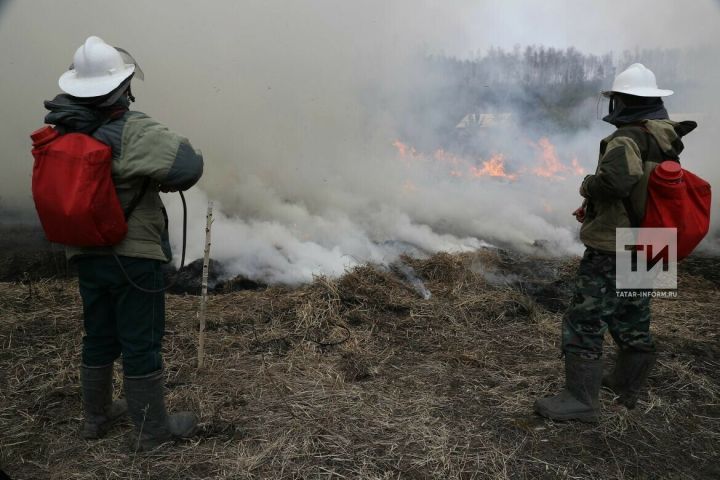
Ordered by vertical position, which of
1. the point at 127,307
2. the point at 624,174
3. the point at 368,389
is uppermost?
the point at 624,174

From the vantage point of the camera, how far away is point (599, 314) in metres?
2.96

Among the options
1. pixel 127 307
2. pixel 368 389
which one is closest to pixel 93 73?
pixel 127 307

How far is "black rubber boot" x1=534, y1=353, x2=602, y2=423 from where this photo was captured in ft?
9.72

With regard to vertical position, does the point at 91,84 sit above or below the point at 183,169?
above

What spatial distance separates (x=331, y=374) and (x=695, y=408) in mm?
2345

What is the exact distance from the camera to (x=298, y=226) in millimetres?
6770

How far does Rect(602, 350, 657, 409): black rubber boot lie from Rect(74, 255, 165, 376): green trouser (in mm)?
2746

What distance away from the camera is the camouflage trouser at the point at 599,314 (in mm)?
2955

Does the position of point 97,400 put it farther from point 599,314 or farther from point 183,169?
point 599,314

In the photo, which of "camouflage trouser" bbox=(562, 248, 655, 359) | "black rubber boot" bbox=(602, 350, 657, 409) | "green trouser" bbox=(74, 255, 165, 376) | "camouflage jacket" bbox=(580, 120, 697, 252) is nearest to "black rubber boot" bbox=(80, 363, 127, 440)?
"green trouser" bbox=(74, 255, 165, 376)

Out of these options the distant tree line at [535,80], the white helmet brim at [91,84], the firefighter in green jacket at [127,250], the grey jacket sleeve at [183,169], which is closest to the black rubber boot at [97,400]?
the firefighter in green jacket at [127,250]

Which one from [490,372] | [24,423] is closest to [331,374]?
[490,372]

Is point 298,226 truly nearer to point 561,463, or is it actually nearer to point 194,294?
point 194,294

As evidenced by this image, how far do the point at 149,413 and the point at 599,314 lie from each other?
2.54 metres
